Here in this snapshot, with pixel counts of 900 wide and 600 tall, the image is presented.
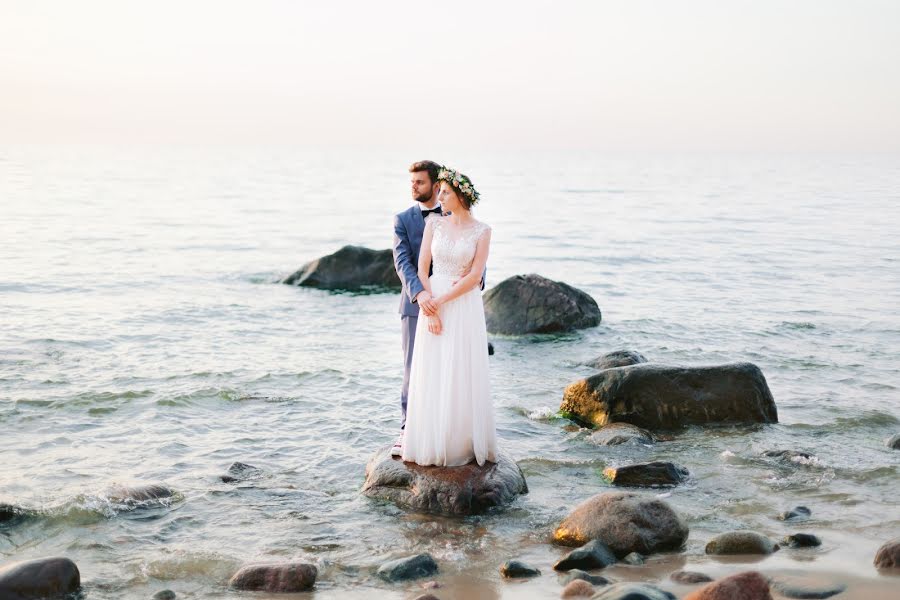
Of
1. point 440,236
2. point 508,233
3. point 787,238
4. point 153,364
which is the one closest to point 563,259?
point 508,233

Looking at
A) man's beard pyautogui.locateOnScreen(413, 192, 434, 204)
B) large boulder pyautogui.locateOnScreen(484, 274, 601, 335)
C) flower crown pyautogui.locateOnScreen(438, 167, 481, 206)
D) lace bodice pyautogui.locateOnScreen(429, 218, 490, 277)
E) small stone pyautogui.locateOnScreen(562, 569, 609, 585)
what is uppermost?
flower crown pyautogui.locateOnScreen(438, 167, 481, 206)

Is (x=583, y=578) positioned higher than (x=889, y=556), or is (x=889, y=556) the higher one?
(x=889, y=556)

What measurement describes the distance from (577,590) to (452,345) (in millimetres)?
2649

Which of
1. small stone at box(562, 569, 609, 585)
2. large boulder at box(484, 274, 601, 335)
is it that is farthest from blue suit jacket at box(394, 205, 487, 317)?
Result: large boulder at box(484, 274, 601, 335)

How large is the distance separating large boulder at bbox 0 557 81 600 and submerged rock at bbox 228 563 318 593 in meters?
1.17

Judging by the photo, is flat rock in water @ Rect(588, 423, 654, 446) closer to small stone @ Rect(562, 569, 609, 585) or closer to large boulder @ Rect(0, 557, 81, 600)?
small stone @ Rect(562, 569, 609, 585)

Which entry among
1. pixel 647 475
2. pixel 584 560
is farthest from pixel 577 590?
pixel 647 475

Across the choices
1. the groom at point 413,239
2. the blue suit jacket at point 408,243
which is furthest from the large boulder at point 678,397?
the blue suit jacket at point 408,243

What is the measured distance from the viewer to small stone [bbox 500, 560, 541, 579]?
6.88 metres

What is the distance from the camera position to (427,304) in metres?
8.20

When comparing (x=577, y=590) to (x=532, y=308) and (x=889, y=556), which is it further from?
(x=532, y=308)

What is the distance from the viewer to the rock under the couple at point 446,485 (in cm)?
825

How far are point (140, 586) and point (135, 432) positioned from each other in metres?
4.45

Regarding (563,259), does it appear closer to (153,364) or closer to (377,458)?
(153,364)
